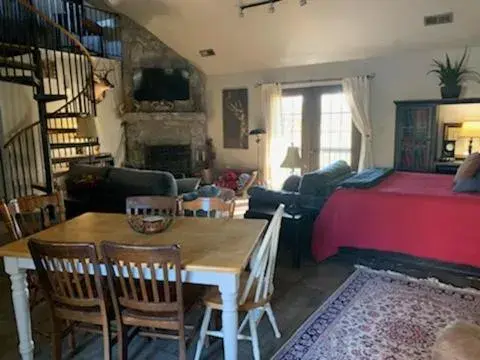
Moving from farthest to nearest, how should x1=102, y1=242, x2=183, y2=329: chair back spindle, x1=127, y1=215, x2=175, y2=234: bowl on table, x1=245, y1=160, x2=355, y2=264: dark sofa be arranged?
x1=245, y1=160, x2=355, y2=264: dark sofa → x1=127, y1=215, x2=175, y2=234: bowl on table → x1=102, y1=242, x2=183, y2=329: chair back spindle

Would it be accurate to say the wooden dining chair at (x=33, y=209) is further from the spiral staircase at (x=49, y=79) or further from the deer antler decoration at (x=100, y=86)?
the deer antler decoration at (x=100, y=86)

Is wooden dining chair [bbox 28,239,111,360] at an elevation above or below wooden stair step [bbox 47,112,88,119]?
below

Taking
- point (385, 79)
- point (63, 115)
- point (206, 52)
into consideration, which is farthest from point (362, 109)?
point (63, 115)

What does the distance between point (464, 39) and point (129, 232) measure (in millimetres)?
5397

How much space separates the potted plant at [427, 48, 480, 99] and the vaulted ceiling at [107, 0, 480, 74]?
269 mm

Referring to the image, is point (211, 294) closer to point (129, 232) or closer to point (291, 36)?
point (129, 232)

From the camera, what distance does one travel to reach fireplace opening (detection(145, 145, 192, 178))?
798 centimetres

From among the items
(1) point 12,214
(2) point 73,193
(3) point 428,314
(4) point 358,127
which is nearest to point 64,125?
(2) point 73,193

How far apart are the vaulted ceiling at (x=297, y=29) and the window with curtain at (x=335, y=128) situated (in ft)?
2.40

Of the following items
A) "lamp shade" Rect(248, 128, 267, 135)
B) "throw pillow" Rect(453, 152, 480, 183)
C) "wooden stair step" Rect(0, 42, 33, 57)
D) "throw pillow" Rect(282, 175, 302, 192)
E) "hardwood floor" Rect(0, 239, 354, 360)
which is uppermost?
"wooden stair step" Rect(0, 42, 33, 57)

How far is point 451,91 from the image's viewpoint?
18.1 feet

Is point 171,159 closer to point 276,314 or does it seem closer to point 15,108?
point 15,108

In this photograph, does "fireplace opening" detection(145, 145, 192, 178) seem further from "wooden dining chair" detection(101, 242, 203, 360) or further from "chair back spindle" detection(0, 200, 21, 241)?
"wooden dining chair" detection(101, 242, 203, 360)

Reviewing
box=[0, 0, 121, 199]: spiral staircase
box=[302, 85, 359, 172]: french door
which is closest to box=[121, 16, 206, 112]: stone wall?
box=[0, 0, 121, 199]: spiral staircase
